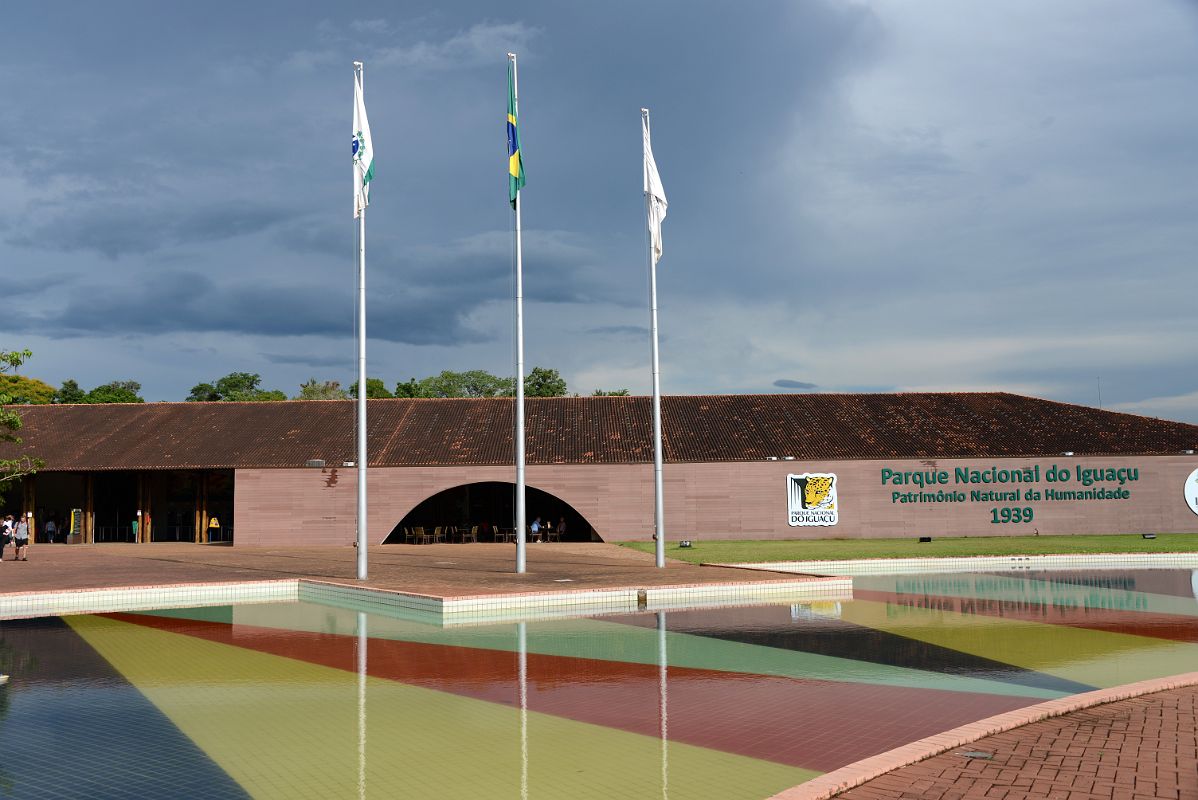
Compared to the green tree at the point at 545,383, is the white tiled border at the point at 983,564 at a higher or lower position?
lower

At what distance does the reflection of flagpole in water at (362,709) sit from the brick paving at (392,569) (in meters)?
2.68

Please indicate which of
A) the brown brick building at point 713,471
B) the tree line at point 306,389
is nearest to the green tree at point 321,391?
→ the tree line at point 306,389

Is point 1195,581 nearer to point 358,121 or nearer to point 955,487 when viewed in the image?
point 955,487

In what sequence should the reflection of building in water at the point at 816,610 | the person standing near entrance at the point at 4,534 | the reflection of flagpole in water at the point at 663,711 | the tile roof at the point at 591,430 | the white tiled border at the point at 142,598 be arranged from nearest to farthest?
the reflection of flagpole in water at the point at 663,711, the reflection of building in water at the point at 816,610, the white tiled border at the point at 142,598, the person standing near entrance at the point at 4,534, the tile roof at the point at 591,430

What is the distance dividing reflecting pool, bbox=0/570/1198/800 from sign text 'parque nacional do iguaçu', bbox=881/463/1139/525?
18.8 metres

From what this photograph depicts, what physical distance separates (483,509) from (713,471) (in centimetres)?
1113

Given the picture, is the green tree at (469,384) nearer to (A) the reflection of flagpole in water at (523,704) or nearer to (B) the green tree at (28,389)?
(B) the green tree at (28,389)

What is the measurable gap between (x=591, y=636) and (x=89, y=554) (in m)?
23.4

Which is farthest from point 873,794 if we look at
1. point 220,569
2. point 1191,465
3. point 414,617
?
point 1191,465

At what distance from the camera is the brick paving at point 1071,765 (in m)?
Answer: 5.83

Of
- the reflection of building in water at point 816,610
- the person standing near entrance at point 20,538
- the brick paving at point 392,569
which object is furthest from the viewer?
the person standing near entrance at point 20,538

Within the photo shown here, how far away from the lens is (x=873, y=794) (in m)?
5.85

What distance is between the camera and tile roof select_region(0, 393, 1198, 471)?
35812 mm

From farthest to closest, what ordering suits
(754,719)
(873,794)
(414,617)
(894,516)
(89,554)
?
(894,516) → (89,554) → (414,617) → (754,719) → (873,794)
